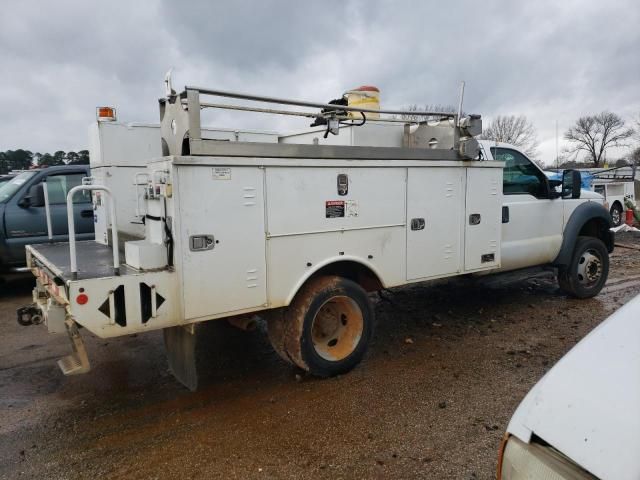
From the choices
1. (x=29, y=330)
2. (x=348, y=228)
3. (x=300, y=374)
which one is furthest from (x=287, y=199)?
(x=29, y=330)

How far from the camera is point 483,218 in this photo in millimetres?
5328

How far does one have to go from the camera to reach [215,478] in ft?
9.88

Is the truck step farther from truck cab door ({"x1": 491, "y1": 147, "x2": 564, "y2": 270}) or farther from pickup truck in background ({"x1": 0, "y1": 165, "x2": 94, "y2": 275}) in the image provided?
truck cab door ({"x1": 491, "y1": 147, "x2": 564, "y2": 270})

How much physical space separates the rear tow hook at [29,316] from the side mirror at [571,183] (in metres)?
6.17

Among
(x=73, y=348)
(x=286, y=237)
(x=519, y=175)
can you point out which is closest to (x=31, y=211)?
(x=73, y=348)

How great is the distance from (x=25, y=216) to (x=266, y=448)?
6.37 meters

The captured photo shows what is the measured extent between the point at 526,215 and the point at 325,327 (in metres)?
3.12

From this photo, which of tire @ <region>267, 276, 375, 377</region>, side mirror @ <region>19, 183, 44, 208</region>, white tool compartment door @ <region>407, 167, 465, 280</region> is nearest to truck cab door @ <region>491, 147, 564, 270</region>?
white tool compartment door @ <region>407, 167, 465, 280</region>

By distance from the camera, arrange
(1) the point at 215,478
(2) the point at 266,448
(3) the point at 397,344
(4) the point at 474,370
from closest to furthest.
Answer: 1. (1) the point at 215,478
2. (2) the point at 266,448
3. (4) the point at 474,370
4. (3) the point at 397,344

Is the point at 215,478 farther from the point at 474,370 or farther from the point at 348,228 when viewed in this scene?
the point at 474,370

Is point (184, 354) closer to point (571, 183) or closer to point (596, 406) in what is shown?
point (596, 406)

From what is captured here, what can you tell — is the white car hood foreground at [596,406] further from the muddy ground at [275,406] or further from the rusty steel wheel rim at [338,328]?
the rusty steel wheel rim at [338,328]

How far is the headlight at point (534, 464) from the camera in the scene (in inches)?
61.6

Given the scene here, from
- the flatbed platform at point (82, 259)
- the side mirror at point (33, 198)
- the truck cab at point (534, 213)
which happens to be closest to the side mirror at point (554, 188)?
the truck cab at point (534, 213)
